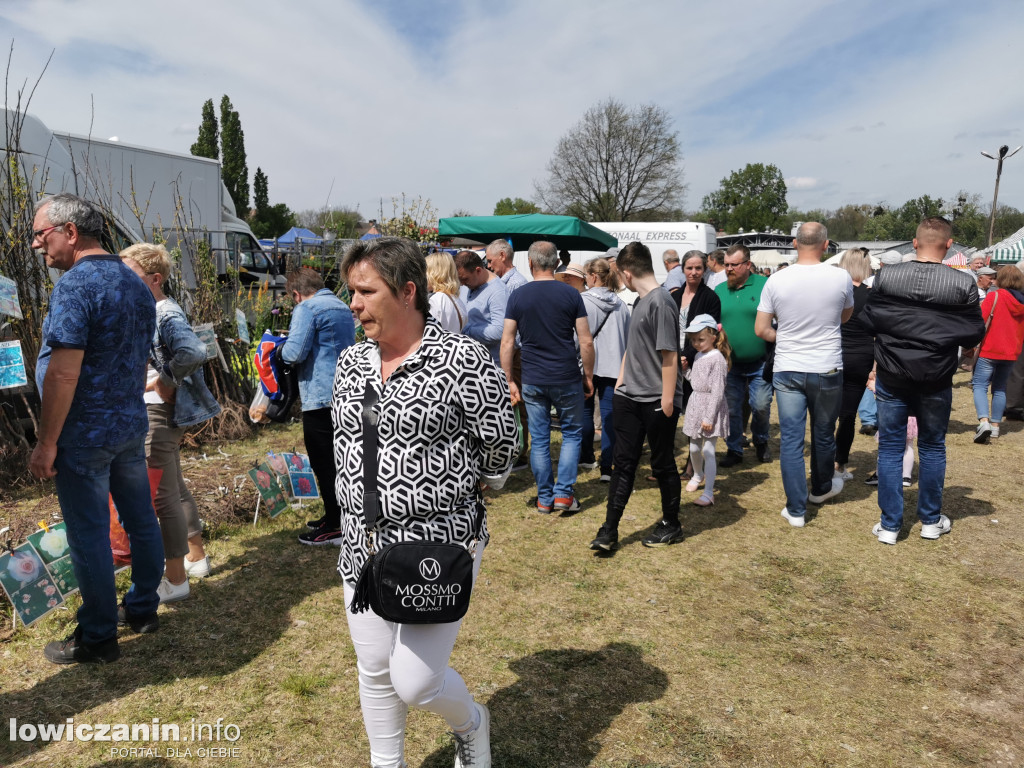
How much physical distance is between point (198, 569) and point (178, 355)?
136 cm

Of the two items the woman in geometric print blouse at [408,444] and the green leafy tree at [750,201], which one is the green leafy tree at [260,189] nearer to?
the green leafy tree at [750,201]

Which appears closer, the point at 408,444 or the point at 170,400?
the point at 408,444

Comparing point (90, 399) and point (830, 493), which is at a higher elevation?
point (90, 399)

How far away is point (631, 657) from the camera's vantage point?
321 centimetres

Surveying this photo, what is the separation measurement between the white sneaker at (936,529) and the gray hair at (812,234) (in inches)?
83.3

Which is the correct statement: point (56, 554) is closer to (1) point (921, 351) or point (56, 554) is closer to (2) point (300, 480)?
(2) point (300, 480)

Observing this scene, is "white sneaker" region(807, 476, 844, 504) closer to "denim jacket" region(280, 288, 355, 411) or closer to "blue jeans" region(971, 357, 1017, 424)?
"blue jeans" region(971, 357, 1017, 424)

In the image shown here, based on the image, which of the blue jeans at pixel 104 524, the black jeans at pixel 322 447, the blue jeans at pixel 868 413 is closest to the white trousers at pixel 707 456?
the black jeans at pixel 322 447

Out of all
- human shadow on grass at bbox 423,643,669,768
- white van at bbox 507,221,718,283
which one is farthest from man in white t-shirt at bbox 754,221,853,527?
white van at bbox 507,221,718,283

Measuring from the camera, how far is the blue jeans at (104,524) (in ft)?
9.33

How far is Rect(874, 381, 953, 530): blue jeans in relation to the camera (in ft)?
14.5

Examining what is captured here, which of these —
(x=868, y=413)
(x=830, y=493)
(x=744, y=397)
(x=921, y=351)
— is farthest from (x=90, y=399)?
(x=868, y=413)

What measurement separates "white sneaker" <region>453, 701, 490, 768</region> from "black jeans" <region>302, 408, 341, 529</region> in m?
2.15

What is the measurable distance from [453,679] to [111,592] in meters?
1.89
